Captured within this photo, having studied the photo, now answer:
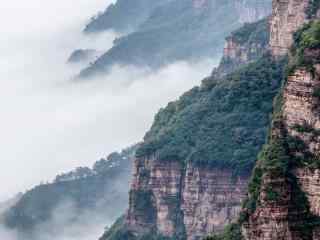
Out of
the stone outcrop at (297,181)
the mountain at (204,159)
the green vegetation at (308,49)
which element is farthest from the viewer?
the mountain at (204,159)

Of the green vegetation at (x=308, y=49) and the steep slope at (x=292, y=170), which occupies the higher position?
the green vegetation at (x=308, y=49)

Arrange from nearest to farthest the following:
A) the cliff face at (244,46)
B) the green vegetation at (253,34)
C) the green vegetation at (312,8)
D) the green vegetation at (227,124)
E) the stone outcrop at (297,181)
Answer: the stone outcrop at (297,181) < the green vegetation at (227,124) < the green vegetation at (312,8) < the green vegetation at (253,34) < the cliff face at (244,46)

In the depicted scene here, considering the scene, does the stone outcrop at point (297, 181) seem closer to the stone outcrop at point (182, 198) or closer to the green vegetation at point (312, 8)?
the stone outcrop at point (182, 198)

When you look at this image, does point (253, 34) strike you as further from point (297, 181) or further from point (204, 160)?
point (297, 181)

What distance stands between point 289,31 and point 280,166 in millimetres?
46625

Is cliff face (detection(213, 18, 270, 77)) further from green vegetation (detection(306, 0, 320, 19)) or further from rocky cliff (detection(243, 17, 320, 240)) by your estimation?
rocky cliff (detection(243, 17, 320, 240))

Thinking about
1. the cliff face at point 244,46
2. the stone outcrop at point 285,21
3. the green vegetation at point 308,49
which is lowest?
the green vegetation at point 308,49

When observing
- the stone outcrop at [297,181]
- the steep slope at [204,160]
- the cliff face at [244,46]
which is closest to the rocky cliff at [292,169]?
the stone outcrop at [297,181]

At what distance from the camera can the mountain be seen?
451 feet

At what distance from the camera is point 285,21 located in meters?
142

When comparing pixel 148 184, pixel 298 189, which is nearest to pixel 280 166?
pixel 298 189

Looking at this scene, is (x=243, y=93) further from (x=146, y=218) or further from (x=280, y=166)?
(x=280, y=166)

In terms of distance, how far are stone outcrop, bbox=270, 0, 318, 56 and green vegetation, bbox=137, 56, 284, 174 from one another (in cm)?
124

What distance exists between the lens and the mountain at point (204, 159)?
13738 centimetres
